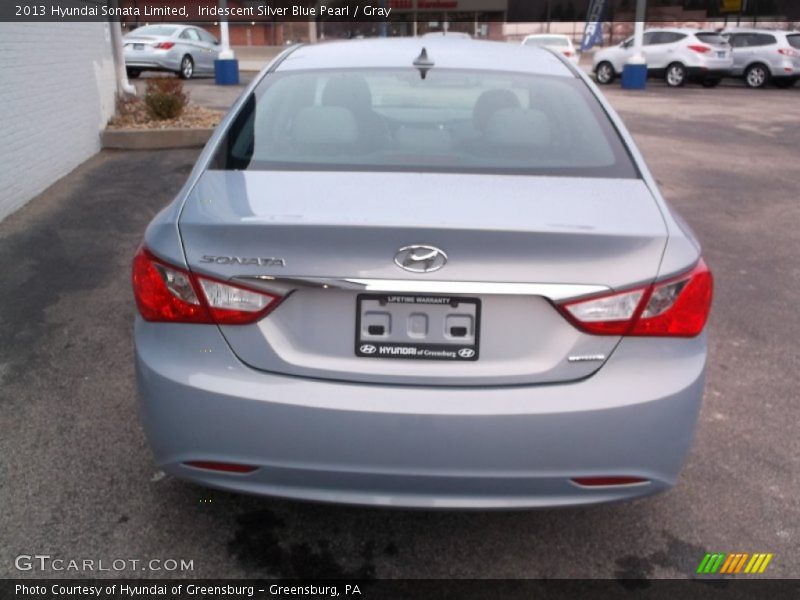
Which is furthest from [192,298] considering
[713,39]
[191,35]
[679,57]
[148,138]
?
[713,39]

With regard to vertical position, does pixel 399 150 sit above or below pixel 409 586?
above

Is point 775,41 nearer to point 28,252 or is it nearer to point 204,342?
point 28,252

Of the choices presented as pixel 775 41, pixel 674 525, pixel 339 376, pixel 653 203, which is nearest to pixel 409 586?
pixel 339 376

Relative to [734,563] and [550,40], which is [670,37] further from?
[734,563]

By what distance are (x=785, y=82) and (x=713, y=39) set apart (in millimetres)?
2665

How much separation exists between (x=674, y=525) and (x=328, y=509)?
1270 millimetres

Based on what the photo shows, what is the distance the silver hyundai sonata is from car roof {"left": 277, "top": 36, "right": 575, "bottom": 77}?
125 centimetres

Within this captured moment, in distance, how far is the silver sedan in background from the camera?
22.0 meters

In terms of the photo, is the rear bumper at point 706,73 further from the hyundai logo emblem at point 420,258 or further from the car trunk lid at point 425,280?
the hyundai logo emblem at point 420,258

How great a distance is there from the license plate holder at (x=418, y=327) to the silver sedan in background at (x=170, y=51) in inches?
842

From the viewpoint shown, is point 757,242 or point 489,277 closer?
point 489,277

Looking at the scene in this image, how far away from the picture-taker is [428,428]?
2.45 m

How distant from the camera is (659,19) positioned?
4450 cm

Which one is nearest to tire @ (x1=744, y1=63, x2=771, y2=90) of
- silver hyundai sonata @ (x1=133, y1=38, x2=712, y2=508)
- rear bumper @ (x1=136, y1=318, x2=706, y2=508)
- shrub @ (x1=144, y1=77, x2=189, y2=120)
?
shrub @ (x1=144, y1=77, x2=189, y2=120)
